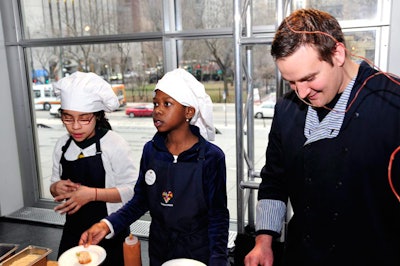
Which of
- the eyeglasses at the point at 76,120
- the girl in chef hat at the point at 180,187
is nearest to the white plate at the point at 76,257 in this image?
the girl in chef hat at the point at 180,187

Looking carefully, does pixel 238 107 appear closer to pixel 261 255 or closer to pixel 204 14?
pixel 204 14

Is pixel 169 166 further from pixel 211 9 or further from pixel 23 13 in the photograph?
pixel 23 13

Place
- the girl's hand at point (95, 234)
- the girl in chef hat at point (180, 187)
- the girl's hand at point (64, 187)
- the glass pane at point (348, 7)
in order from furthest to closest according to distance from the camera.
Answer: the glass pane at point (348, 7), the girl's hand at point (64, 187), the girl in chef hat at point (180, 187), the girl's hand at point (95, 234)

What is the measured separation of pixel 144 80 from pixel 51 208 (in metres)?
1.81

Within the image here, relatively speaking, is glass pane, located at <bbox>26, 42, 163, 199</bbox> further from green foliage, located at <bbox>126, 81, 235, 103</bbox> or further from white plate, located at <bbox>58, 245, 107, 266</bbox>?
white plate, located at <bbox>58, 245, 107, 266</bbox>

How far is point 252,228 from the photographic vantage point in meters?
3.04

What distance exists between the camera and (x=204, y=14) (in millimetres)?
3238

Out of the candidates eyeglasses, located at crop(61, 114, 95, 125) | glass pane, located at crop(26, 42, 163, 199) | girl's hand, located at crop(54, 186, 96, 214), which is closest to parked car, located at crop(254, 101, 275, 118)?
glass pane, located at crop(26, 42, 163, 199)

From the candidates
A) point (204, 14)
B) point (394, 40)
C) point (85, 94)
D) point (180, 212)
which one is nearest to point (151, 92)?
point (204, 14)

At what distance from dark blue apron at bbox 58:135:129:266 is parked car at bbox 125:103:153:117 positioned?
179 cm

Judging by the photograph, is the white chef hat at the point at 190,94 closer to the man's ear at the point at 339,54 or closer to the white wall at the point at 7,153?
the man's ear at the point at 339,54

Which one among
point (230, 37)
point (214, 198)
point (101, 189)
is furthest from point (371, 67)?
point (230, 37)

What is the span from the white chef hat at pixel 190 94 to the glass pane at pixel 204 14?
165 cm

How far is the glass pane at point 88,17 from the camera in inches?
134
